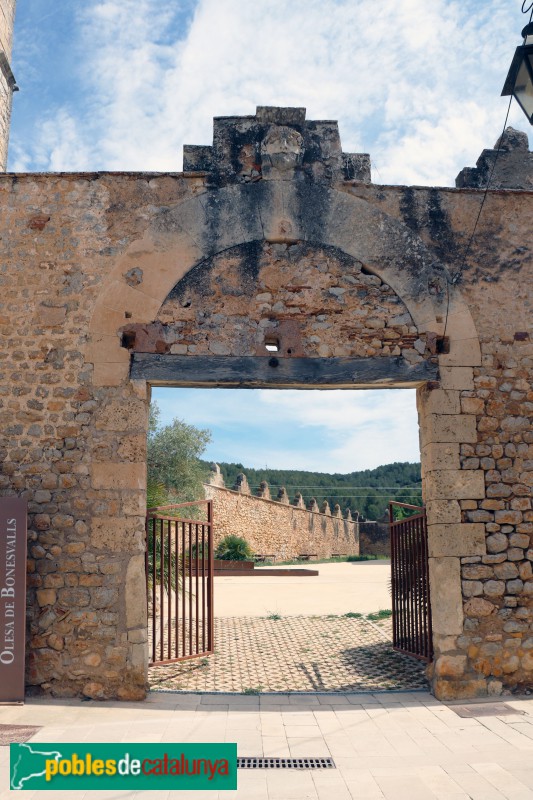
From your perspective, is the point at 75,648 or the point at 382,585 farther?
the point at 382,585

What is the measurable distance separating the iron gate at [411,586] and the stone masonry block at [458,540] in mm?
357

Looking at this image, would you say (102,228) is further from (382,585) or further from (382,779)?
(382,585)

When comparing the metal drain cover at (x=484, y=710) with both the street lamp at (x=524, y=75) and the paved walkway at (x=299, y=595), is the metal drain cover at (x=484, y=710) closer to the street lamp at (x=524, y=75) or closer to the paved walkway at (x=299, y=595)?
the street lamp at (x=524, y=75)

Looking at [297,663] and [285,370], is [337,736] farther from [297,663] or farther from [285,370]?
[285,370]

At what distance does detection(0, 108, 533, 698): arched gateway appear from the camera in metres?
5.86

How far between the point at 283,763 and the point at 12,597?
2708mm

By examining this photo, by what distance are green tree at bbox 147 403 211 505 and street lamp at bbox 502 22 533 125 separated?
50.2 ft

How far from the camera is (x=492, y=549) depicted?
19.9 feet

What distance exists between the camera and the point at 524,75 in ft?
12.4

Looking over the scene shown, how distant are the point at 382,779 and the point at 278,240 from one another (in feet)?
15.3

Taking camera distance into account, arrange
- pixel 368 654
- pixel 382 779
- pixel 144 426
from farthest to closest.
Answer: pixel 368 654, pixel 144 426, pixel 382 779

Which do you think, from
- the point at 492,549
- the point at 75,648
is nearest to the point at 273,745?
the point at 75,648

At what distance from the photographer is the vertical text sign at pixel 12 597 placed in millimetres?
5465
